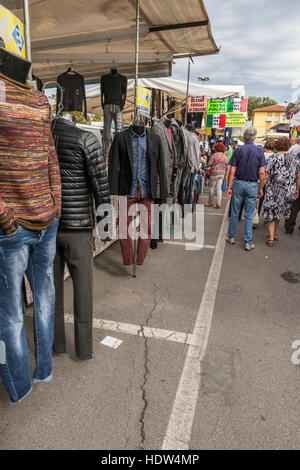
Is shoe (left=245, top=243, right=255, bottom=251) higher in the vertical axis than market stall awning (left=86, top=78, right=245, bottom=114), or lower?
lower

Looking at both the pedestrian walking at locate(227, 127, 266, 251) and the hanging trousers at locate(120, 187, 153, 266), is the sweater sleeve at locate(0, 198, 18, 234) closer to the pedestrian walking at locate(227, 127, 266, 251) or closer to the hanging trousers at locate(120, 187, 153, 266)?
the hanging trousers at locate(120, 187, 153, 266)

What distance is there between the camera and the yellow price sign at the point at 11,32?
7.32 ft

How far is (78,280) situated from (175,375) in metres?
1.09

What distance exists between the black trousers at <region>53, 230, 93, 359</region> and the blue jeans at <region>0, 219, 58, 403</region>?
0.24m

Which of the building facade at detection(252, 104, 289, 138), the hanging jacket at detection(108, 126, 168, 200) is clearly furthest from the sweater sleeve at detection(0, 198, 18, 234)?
the building facade at detection(252, 104, 289, 138)

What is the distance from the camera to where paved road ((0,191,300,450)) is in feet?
6.30

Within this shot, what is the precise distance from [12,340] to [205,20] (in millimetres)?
4641

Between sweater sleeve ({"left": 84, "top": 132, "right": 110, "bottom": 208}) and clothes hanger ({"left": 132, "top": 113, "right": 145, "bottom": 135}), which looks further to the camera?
clothes hanger ({"left": 132, "top": 113, "right": 145, "bottom": 135})

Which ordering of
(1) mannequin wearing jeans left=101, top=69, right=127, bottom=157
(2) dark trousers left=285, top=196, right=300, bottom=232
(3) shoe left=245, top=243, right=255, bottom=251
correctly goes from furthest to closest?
(2) dark trousers left=285, top=196, right=300, bottom=232 → (1) mannequin wearing jeans left=101, top=69, right=127, bottom=157 → (3) shoe left=245, top=243, right=255, bottom=251

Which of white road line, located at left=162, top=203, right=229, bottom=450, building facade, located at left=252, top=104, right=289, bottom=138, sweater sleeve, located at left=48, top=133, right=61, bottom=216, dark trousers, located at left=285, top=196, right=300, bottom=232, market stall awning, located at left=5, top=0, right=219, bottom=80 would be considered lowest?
white road line, located at left=162, top=203, right=229, bottom=450

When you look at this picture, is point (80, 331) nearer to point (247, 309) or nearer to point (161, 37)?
point (247, 309)

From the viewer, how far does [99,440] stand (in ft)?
6.11

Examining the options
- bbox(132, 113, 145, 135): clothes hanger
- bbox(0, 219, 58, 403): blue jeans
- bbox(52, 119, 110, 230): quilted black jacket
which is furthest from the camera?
bbox(132, 113, 145, 135): clothes hanger

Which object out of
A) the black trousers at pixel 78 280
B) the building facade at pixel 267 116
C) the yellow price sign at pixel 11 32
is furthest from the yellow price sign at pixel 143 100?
the building facade at pixel 267 116
